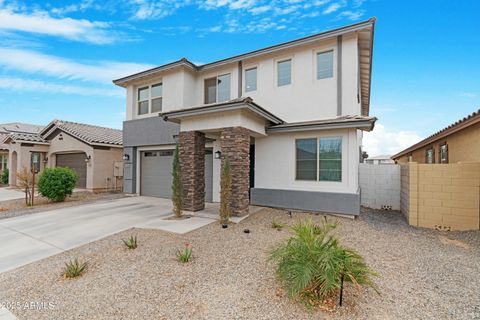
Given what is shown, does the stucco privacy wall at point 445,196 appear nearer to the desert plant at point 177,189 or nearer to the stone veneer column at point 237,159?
the stone veneer column at point 237,159

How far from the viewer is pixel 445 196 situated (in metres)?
7.31

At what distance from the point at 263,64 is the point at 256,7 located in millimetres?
2646

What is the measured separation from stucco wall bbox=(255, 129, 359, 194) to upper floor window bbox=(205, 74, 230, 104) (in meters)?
3.33

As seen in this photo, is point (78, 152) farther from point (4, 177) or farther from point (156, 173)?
point (4, 177)

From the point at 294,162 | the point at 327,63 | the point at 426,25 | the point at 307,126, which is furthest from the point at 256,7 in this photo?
the point at 426,25

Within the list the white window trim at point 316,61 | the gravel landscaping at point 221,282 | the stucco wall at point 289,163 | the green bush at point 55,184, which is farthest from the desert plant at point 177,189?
the green bush at point 55,184

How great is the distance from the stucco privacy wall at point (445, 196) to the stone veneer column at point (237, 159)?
5.75 m

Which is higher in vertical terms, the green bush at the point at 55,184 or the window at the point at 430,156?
the window at the point at 430,156

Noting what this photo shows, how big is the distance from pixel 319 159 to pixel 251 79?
522 cm

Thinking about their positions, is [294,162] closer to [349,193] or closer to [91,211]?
[349,193]

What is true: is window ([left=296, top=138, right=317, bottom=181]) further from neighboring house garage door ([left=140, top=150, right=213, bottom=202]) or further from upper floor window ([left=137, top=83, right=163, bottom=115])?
upper floor window ([left=137, top=83, right=163, bottom=115])

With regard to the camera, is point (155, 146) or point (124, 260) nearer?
point (124, 260)

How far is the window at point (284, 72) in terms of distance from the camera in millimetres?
10314

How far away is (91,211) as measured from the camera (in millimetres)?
9188
